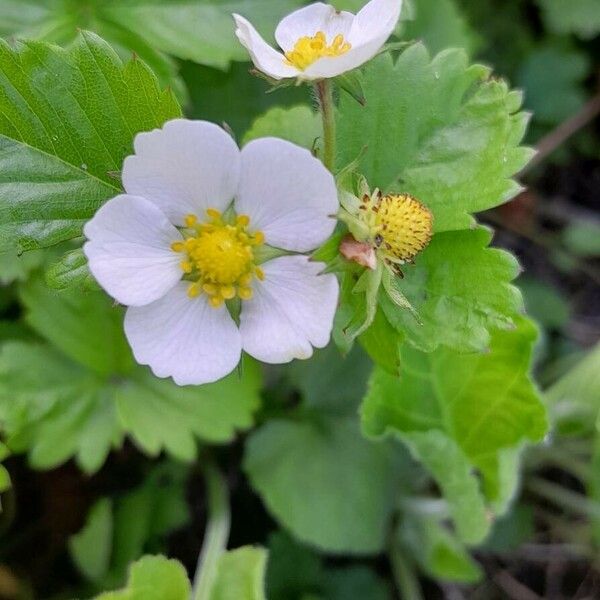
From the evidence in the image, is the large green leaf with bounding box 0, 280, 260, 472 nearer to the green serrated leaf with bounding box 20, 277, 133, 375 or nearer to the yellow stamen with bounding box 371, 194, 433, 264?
the green serrated leaf with bounding box 20, 277, 133, 375

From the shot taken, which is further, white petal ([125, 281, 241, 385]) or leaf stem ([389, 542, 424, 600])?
leaf stem ([389, 542, 424, 600])

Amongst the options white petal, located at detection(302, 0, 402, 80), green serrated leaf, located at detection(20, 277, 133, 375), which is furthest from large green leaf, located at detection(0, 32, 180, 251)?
green serrated leaf, located at detection(20, 277, 133, 375)

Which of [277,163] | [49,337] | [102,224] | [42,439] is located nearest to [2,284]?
[49,337]

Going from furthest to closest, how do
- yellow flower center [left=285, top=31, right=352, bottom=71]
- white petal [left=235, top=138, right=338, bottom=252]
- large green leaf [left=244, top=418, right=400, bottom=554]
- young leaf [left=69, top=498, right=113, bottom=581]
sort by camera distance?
large green leaf [left=244, top=418, right=400, bottom=554] < young leaf [left=69, top=498, right=113, bottom=581] < yellow flower center [left=285, top=31, right=352, bottom=71] < white petal [left=235, top=138, right=338, bottom=252]

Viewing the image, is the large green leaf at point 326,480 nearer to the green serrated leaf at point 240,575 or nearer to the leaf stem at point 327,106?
the green serrated leaf at point 240,575

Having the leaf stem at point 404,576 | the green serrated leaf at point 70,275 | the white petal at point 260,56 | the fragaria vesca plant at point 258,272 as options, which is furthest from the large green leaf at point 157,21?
the leaf stem at point 404,576

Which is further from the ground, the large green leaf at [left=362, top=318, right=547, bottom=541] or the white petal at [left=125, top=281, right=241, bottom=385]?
Result: the white petal at [left=125, top=281, right=241, bottom=385]
